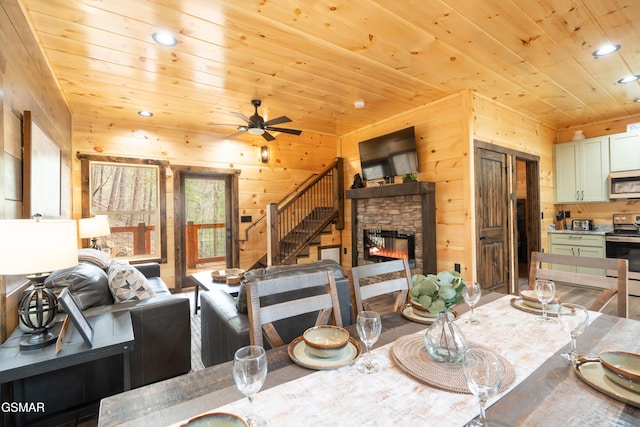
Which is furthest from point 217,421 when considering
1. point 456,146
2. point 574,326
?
point 456,146

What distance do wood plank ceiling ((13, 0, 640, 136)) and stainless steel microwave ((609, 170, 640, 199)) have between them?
0.99 m

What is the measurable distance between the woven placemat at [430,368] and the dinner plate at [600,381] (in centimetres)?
20

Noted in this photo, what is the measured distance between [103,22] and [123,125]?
2815 mm

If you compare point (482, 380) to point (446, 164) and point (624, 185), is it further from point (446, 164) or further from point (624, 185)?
point (624, 185)

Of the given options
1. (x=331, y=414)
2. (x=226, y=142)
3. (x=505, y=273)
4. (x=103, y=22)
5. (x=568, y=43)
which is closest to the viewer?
(x=331, y=414)

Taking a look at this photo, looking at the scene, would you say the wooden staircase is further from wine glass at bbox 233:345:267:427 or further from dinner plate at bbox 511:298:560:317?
wine glass at bbox 233:345:267:427

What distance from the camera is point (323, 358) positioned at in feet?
3.69

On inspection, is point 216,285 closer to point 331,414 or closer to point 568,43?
point 331,414

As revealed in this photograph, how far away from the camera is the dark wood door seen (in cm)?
394

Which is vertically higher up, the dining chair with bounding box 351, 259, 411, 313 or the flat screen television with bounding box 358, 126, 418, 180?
the flat screen television with bounding box 358, 126, 418, 180

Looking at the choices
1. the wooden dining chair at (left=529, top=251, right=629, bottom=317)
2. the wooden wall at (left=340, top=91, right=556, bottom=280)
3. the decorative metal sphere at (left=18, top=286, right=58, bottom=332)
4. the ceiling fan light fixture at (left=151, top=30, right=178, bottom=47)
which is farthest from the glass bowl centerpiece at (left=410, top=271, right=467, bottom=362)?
the wooden wall at (left=340, top=91, right=556, bottom=280)

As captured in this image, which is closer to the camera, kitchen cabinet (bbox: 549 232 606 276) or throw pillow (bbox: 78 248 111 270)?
throw pillow (bbox: 78 248 111 270)

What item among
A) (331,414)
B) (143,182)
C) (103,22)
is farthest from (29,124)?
(143,182)

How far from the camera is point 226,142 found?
5664 mm
